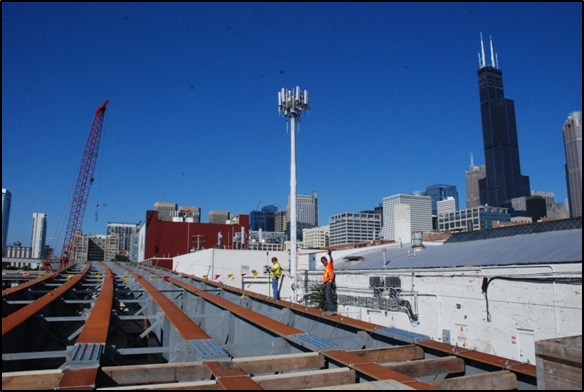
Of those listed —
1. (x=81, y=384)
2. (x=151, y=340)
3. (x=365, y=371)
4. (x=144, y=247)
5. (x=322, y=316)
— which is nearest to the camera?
(x=81, y=384)

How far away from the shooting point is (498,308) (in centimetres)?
1825

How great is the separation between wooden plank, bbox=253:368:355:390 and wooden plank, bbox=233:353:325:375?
2.77 feet

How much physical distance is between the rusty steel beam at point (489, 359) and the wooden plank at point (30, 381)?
520cm

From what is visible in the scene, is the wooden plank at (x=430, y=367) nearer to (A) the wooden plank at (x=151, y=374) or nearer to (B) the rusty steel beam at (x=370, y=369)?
(B) the rusty steel beam at (x=370, y=369)

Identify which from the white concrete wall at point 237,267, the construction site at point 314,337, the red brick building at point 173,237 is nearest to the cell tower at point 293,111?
the construction site at point 314,337

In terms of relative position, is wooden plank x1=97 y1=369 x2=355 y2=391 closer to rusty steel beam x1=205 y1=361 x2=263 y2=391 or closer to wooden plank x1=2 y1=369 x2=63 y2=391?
rusty steel beam x1=205 y1=361 x2=263 y2=391

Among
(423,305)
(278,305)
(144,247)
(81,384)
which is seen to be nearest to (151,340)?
(278,305)

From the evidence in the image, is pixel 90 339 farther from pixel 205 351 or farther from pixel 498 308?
pixel 498 308

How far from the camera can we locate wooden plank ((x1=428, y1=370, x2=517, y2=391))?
16.7 feet

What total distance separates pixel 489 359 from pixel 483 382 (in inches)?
36.6

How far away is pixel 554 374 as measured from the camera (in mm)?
4066

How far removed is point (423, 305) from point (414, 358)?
16049mm

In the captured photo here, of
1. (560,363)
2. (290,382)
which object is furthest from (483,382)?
(290,382)

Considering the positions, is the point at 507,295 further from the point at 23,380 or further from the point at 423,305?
the point at 23,380
